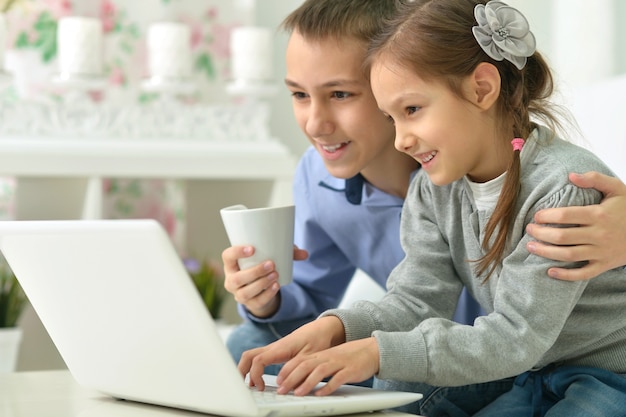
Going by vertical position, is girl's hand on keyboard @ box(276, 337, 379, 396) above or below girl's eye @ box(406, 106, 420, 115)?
below

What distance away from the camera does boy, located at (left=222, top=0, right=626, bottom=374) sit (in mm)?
1343

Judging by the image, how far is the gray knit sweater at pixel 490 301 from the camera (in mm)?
1027

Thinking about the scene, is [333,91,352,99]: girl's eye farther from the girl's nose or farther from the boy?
the girl's nose

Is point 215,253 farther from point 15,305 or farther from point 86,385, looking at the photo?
point 86,385

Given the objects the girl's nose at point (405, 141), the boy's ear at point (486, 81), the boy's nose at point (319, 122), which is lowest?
the boy's nose at point (319, 122)

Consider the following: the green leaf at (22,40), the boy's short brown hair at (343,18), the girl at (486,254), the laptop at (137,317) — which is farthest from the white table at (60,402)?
the green leaf at (22,40)

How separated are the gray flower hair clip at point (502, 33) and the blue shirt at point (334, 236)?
486mm

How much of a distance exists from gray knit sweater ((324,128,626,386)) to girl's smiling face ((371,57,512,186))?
5 cm

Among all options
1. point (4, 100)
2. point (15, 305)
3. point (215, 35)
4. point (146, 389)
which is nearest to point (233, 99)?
point (215, 35)

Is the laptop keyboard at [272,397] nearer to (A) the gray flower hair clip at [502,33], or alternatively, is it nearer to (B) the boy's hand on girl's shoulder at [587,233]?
(B) the boy's hand on girl's shoulder at [587,233]

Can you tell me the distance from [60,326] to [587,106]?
100cm

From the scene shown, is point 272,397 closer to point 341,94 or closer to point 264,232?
point 264,232

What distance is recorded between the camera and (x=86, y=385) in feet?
3.48

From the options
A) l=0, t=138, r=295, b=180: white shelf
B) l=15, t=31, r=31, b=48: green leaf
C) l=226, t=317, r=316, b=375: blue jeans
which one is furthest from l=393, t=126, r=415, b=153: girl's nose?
l=15, t=31, r=31, b=48: green leaf
